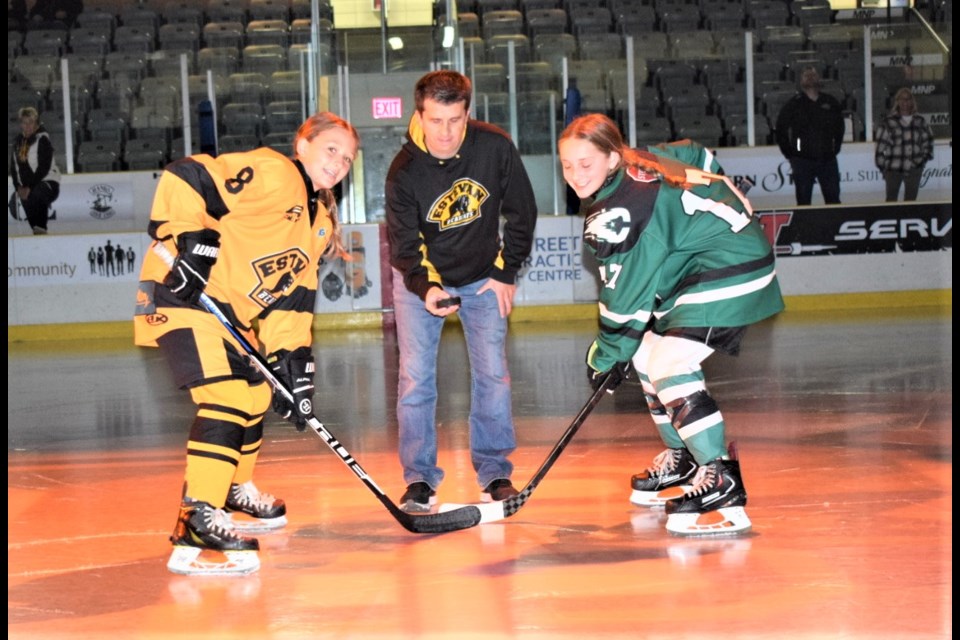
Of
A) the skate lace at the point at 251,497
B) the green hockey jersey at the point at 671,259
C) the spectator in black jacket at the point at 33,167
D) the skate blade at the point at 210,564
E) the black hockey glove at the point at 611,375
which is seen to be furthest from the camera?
the spectator in black jacket at the point at 33,167

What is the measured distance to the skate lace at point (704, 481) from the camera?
3479 mm

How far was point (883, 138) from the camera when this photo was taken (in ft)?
35.1

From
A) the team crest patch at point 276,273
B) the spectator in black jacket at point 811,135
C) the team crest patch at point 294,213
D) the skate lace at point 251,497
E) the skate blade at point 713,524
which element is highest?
the spectator in black jacket at point 811,135

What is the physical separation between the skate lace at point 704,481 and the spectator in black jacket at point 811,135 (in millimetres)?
7434

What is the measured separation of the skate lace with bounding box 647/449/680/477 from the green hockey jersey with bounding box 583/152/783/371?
0.50 meters

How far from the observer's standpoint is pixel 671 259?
3.52 m

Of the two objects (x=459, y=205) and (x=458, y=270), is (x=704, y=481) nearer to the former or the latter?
(x=458, y=270)

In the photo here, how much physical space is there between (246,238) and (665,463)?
1.43 m

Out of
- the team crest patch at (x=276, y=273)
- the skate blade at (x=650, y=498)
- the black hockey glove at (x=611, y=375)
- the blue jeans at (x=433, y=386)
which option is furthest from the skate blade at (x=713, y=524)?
the team crest patch at (x=276, y=273)

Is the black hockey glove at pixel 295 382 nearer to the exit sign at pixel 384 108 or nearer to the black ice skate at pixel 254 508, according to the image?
the black ice skate at pixel 254 508

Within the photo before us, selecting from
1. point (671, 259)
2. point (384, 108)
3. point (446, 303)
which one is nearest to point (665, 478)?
point (671, 259)

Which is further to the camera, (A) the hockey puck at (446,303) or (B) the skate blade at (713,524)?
(A) the hockey puck at (446,303)

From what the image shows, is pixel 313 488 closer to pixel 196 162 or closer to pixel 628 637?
pixel 196 162

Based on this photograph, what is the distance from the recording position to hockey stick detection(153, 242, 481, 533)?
11.1 feet
